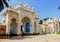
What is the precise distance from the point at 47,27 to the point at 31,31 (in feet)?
40.4

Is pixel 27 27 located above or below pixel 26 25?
below

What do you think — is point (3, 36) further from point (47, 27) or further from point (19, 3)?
point (47, 27)

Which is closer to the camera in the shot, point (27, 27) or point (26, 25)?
point (27, 27)

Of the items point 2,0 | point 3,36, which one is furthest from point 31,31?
point 2,0

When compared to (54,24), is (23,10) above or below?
above

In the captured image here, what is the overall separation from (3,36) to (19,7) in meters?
8.67

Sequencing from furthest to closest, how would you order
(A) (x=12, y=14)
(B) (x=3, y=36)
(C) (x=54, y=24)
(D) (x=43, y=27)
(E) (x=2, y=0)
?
(C) (x=54, y=24)
(D) (x=43, y=27)
(A) (x=12, y=14)
(B) (x=3, y=36)
(E) (x=2, y=0)

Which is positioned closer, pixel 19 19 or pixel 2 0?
pixel 2 0

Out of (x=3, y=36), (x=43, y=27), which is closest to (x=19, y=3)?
(x=3, y=36)

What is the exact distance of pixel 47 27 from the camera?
134ft

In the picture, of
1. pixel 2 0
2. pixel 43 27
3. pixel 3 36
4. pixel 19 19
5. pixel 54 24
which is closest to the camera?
pixel 2 0

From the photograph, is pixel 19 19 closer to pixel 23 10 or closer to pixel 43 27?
pixel 23 10

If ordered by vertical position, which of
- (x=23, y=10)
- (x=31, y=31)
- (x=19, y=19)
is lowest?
(x=31, y=31)

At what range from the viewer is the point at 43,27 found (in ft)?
127
